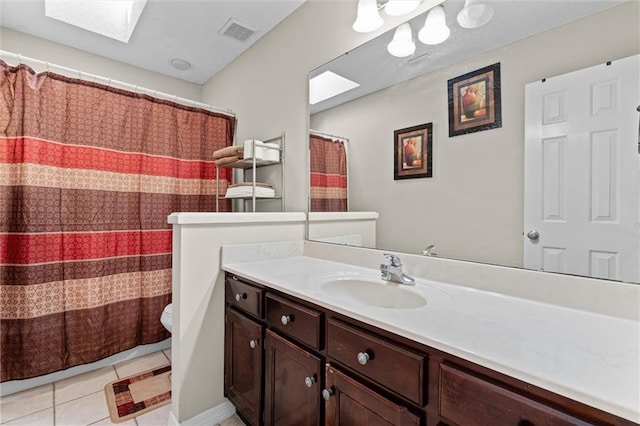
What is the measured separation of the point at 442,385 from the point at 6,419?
7.41 feet

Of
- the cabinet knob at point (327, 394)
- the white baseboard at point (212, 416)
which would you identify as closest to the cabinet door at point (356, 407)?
the cabinet knob at point (327, 394)

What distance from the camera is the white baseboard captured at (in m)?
1.49

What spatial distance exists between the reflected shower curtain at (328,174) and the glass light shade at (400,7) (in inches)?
25.8

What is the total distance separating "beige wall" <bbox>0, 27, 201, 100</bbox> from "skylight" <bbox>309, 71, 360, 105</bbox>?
1.79 metres

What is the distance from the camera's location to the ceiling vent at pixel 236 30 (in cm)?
209

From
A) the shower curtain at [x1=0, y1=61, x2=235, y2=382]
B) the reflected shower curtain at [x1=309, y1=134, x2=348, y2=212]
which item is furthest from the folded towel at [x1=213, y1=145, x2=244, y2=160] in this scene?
the reflected shower curtain at [x1=309, y1=134, x2=348, y2=212]

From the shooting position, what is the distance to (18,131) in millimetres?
1793

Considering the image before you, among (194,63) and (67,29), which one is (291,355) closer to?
(194,63)

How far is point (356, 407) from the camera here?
88 centimetres

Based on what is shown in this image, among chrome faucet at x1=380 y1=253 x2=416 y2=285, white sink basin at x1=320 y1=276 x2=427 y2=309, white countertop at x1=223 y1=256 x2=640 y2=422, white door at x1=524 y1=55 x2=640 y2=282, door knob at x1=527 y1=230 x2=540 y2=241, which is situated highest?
white door at x1=524 y1=55 x2=640 y2=282

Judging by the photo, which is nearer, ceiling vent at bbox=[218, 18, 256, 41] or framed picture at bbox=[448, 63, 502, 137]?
framed picture at bbox=[448, 63, 502, 137]

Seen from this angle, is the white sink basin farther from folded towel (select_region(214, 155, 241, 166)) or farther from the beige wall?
the beige wall

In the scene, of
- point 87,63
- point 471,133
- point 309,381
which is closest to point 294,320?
point 309,381

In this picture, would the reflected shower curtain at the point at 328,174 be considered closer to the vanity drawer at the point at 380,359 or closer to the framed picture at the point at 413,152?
the framed picture at the point at 413,152
